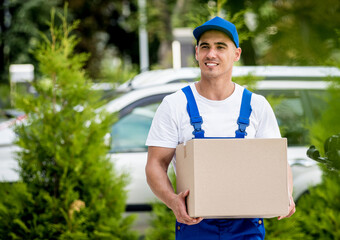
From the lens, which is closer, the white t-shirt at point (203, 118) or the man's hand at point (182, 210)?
the man's hand at point (182, 210)

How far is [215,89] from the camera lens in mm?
2174

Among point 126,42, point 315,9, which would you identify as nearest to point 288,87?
point 315,9

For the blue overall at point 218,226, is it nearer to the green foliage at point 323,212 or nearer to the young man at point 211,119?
the young man at point 211,119

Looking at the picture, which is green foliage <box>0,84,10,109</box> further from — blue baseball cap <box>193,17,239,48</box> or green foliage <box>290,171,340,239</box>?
blue baseball cap <box>193,17,239,48</box>

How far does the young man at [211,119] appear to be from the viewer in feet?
6.88

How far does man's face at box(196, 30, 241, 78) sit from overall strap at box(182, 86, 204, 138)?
0.34ft

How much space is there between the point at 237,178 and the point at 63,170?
2412 millimetres

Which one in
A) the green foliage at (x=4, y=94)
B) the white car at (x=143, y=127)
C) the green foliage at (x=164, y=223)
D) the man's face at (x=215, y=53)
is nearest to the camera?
the man's face at (x=215, y=53)

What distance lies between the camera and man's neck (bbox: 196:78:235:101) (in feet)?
7.13

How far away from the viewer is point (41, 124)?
419cm

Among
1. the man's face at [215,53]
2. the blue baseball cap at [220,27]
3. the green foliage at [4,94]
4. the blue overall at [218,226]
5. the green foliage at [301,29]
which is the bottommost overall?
the blue overall at [218,226]

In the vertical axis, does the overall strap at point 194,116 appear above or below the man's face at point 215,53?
below

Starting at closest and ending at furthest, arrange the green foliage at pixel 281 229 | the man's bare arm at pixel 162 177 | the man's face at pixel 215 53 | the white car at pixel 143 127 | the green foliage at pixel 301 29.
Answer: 1. the green foliage at pixel 301 29
2. the man's bare arm at pixel 162 177
3. the man's face at pixel 215 53
4. the green foliage at pixel 281 229
5. the white car at pixel 143 127

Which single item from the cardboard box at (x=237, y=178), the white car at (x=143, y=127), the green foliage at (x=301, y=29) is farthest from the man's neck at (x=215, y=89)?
the white car at (x=143, y=127)
